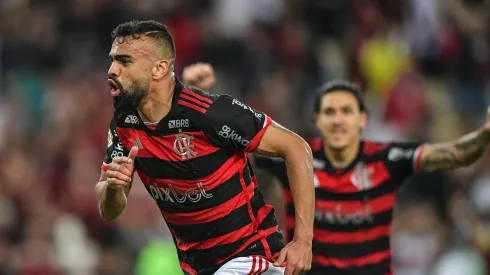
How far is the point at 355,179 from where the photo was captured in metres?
6.97

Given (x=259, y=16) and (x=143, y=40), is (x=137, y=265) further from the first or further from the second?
(x=143, y=40)

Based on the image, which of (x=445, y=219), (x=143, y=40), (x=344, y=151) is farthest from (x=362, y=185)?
(x=445, y=219)

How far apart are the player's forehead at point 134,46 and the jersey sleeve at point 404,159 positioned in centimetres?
208

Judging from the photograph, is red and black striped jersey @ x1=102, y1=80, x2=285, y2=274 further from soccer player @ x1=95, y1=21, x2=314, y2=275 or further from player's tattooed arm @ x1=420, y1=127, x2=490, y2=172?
player's tattooed arm @ x1=420, y1=127, x2=490, y2=172

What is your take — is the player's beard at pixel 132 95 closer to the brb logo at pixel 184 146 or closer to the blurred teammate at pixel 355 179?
the brb logo at pixel 184 146

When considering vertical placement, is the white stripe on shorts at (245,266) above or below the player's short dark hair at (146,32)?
below

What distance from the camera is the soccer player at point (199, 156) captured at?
18.0ft

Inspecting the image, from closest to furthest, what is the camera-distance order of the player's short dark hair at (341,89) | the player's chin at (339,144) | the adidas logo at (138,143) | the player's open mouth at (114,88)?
the player's open mouth at (114,88)
the adidas logo at (138,143)
the player's chin at (339,144)
the player's short dark hair at (341,89)

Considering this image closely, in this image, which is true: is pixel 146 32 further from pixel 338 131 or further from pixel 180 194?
pixel 338 131

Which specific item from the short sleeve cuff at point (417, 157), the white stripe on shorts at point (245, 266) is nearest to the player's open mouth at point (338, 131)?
the short sleeve cuff at point (417, 157)

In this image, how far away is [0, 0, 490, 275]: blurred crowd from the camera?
36.7 feet

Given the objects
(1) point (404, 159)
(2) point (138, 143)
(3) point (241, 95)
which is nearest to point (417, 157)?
(1) point (404, 159)

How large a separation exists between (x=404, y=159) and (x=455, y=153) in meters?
0.34

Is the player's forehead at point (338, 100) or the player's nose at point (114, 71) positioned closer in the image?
the player's nose at point (114, 71)
